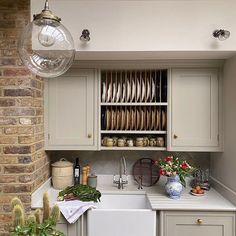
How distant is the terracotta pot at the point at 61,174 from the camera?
2443 millimetres

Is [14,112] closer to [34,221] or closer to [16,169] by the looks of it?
[16,169]

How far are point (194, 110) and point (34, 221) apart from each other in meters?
1.82

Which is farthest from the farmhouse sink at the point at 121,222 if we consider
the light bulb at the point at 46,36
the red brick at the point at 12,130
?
the light bulb at the point at 46,36

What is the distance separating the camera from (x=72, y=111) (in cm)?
243

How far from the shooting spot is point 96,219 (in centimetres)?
202

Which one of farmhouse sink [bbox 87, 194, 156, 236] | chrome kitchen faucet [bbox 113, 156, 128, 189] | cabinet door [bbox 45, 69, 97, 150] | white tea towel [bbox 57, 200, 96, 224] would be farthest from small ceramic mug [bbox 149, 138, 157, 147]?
white tea towel [bbox 57, 200, 96, 224]

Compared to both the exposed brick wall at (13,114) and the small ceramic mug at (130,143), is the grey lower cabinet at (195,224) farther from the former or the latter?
the exposed brick wall at (13,114)

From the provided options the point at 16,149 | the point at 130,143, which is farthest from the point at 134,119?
the point at 16,149

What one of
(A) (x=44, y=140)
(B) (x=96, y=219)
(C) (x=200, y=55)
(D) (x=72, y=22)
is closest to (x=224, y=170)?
(C) (x=200, y=55)

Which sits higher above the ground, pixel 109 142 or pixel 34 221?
pixel 109 142

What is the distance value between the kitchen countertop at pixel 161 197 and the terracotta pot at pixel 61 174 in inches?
2.5

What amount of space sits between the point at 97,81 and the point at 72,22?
0.60 metres

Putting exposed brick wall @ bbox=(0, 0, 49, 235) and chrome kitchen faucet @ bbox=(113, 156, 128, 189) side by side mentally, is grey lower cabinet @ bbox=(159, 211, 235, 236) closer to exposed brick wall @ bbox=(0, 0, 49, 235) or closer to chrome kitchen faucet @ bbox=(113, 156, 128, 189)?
chrome kitchen faucet @ bbox=(113, 156, 128, 189)

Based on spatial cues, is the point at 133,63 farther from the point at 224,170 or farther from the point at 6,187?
the point at 6,187
